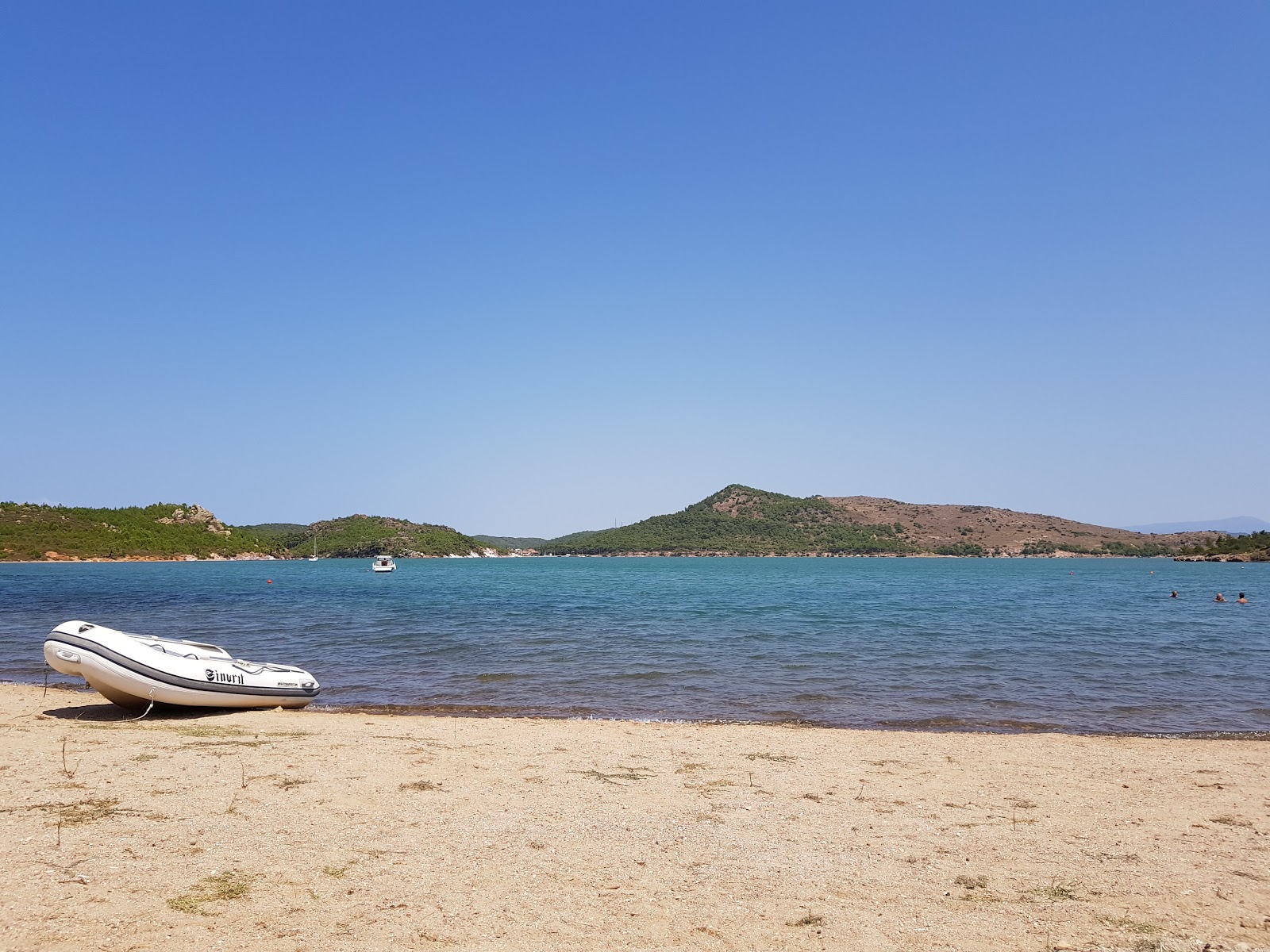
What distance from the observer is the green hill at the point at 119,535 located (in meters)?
121

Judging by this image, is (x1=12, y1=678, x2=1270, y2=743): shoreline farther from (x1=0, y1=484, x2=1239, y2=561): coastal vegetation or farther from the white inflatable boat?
(x1=0, y1=484, x2=1239, y2=561): coastal vegetation

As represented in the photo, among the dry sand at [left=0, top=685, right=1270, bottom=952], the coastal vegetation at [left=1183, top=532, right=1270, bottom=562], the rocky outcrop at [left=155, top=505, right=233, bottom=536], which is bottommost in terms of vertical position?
the coastal vegetation at [left=1183, top=532, right=1270, bottom=562]

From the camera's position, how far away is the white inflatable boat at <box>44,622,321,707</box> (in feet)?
45.1

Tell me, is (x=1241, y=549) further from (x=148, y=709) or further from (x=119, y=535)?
(x=119, y=535)

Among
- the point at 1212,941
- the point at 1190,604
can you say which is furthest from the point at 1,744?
the point at 1190,604

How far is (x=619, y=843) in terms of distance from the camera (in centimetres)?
754

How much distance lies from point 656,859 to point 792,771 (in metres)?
4.14

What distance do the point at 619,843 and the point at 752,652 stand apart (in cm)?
1772

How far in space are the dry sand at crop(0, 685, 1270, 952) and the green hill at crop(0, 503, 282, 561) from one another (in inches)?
5372

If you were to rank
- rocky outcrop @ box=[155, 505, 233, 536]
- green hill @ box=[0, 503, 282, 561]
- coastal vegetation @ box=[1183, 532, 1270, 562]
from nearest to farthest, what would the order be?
1. green hill @ box=[0, 503, 282, 561]
2. coastal vegetation @ box=[1183, 532, 1270, 562]
3. rocky outcrop @ box=[155, 505, 233, 536]

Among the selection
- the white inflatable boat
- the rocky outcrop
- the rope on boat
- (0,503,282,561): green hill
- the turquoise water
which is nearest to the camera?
the white inflatable boat

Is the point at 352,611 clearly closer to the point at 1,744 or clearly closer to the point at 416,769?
the point at 1,744

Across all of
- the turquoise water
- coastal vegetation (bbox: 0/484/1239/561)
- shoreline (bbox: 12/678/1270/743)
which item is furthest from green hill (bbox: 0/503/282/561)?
shoreline (bbox: 12/678/1270/743)

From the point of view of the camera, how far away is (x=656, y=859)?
7.08m
